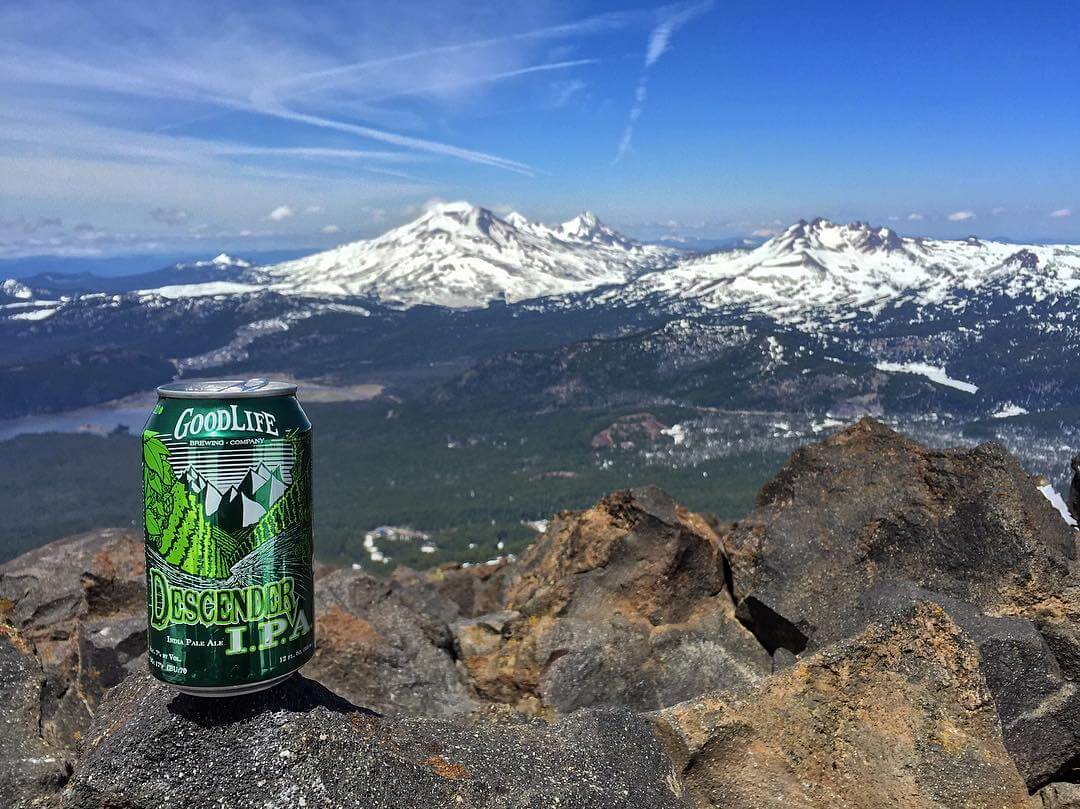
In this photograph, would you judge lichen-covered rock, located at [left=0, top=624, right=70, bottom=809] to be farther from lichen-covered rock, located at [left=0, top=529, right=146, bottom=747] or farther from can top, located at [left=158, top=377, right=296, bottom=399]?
can top, located at [left=158, top=377, right=296, bottom=399]

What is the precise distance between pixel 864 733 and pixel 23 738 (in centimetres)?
1093

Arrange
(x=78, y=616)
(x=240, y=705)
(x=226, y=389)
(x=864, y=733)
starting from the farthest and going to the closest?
(x=78, y=616) < (x=864, y=733) < (x=240, y=705) < (x=226, y=389)

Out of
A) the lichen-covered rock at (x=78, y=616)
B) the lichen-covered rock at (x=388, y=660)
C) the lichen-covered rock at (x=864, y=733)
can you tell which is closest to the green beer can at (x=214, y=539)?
the lichen-covered rock at (x=78, y=616)

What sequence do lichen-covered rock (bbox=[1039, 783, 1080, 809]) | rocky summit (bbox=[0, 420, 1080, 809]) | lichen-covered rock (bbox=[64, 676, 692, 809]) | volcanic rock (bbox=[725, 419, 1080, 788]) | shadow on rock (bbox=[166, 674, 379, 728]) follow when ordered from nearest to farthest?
lichen-covered rock (bbox=[64, 676, 692, 809])
shadow on rock (bbox=[166, 674, 379, 728])
rocky summit (bbox=[0, 420, 1080, 809])
lichen-covered rock (bbox=[1039, 783, 1080, 809])
volcanic rock (bbox=[725, 419, 1080, 788])

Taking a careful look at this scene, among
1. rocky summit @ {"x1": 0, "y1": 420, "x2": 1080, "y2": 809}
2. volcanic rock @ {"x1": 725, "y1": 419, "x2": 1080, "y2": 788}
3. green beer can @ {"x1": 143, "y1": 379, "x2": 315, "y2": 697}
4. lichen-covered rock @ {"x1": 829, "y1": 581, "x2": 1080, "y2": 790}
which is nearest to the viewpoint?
green beer can @ {"x1": 143, "y1": 379, "x2": 315, "y2": 697}

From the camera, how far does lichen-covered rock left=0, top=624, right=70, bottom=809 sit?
862 cm

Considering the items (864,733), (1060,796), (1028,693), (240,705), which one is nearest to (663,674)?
(864,733)

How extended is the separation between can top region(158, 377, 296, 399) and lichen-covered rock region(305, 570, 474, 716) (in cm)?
935

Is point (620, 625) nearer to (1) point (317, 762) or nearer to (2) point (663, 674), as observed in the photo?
(2) point (663, 674)

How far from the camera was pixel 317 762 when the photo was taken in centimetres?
716

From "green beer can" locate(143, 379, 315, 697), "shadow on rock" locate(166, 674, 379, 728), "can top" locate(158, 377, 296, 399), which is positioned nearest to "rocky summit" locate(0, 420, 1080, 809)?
"shadow on rock" locate(166, 674, 379, 728)

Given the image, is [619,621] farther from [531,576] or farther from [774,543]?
[531,576]

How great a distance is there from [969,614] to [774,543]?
5.11 metres

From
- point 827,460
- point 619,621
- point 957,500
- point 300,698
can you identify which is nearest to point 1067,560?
point 957,500
